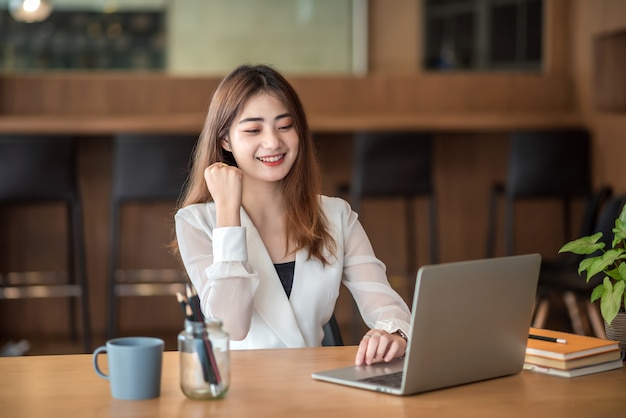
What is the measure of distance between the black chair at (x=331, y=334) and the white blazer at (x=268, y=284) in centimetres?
2

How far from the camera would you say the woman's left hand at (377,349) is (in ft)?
5.65

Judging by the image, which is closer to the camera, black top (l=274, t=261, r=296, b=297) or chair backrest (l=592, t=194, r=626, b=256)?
black top (l=274, t=261, r=296, b=297)

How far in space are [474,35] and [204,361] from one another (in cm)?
493

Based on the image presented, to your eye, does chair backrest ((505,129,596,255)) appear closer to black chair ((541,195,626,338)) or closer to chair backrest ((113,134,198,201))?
black chair ((541,195,626,338))

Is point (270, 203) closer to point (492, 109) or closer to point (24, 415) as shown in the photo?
point (24, 415)

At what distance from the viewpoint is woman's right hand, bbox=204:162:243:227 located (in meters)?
2.01

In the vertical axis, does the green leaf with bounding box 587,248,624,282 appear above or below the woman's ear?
below

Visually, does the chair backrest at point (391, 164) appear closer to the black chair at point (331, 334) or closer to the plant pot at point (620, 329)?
the black chair at point (331, 334)

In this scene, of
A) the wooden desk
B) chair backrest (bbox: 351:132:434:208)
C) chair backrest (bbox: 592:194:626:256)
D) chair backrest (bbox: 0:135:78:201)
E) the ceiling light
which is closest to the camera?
the wooden desk

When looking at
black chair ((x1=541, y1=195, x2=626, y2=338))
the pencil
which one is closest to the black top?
the pencil

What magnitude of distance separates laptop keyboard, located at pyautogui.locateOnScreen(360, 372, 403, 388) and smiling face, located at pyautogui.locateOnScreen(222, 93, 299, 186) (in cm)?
69

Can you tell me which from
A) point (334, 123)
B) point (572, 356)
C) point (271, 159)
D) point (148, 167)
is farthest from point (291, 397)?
point (334, 123)

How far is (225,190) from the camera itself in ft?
6.68

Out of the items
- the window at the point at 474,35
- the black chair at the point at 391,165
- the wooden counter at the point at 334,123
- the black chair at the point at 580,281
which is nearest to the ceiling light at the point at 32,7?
the wooden counter at the point at 334,123
